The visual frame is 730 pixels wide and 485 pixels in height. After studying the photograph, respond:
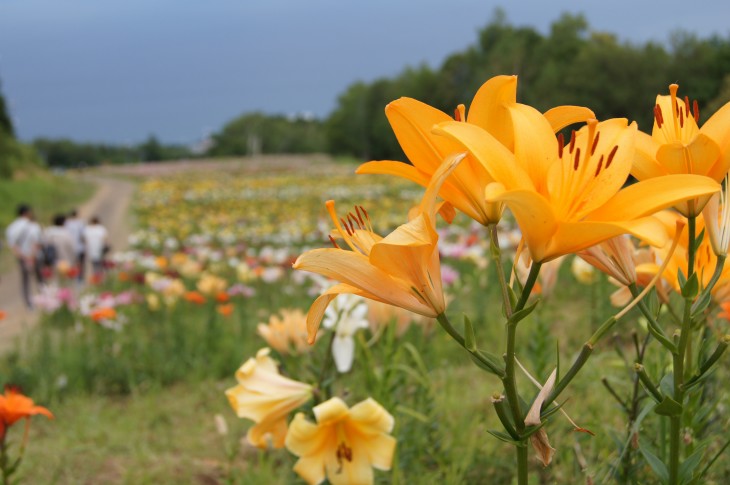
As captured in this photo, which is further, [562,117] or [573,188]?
[562,117]

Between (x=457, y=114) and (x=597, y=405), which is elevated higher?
(x=457, y=114)

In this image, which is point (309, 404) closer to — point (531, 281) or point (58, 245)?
point (531, 281)

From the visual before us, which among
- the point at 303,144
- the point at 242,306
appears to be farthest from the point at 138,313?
the point at 303,144

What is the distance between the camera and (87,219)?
19172 mm

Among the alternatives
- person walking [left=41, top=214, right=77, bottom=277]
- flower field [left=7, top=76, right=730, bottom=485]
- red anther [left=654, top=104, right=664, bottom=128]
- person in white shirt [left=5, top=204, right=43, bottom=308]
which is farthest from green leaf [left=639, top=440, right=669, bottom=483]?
person walking [left=41, top=214, right=77, bottom=277]

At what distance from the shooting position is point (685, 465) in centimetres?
105

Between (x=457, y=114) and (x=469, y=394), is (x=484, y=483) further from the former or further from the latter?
(x=457, y=114)

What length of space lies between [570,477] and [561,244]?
5.72ft

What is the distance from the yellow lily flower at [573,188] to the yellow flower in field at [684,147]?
10 centimetres

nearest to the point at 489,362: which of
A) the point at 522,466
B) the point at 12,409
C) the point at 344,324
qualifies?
the point at 522,466

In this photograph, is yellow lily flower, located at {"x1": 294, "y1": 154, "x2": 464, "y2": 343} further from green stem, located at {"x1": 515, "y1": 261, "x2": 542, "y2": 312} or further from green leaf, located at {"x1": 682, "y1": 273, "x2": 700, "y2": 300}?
green leaf, located at {"x1": 682, "y1": 273, "x2": 700, "y2": 300}

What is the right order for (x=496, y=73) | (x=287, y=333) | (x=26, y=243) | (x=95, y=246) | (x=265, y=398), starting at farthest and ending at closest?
1. (x=496, y=73)
2. (x=95, y=246)
3. (x=26, y=243)
4. (x=287, y=333)
5. (x=265, y=398)

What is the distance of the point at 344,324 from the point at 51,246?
311 inches

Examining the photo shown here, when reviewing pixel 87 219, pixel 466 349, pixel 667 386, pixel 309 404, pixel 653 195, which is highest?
pixel 653 195
